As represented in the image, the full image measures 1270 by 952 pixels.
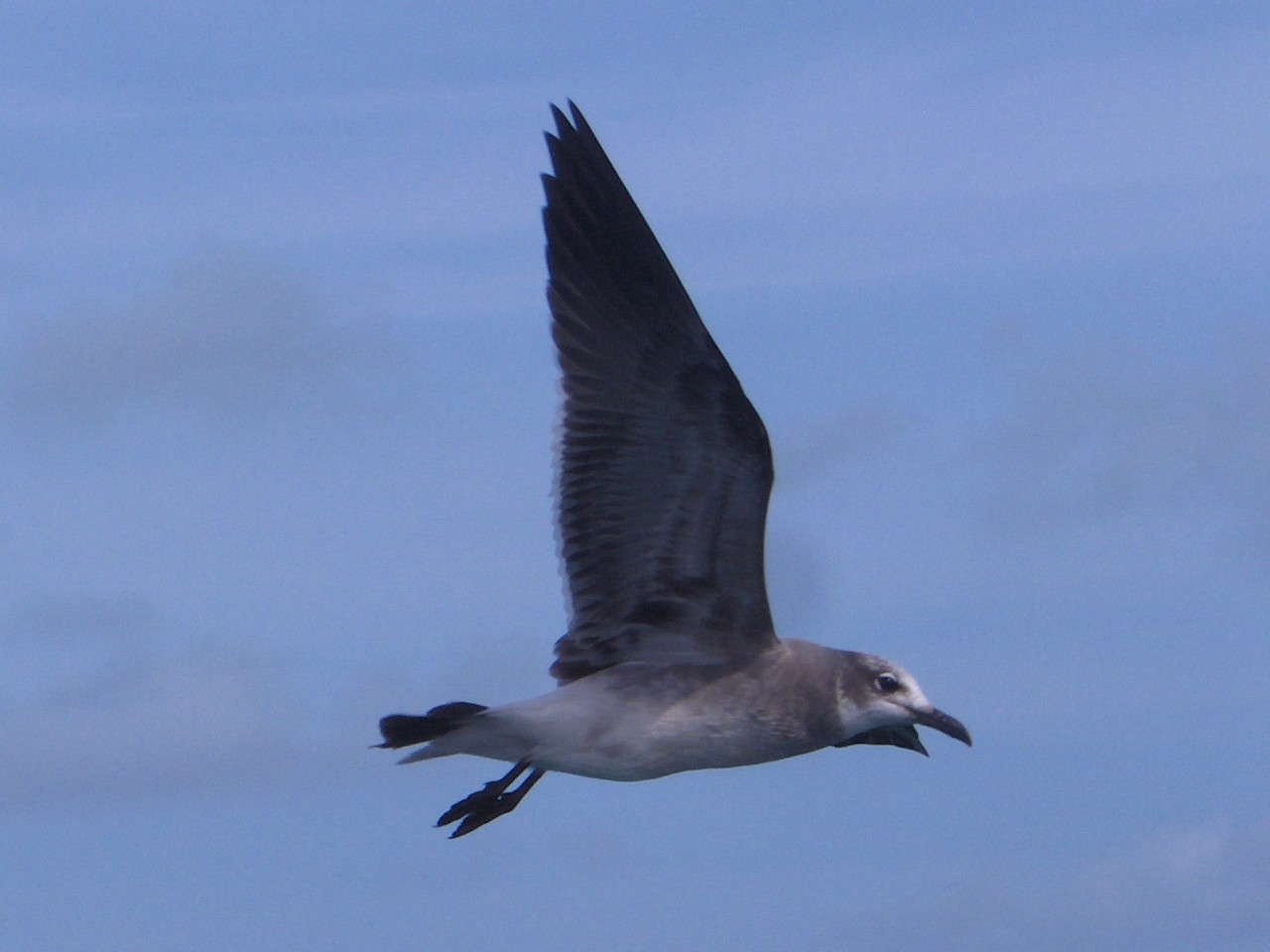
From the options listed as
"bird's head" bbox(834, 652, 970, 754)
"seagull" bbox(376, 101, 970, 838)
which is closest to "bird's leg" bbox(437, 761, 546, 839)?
"seagull" bbox(376, 101, 970, 838)

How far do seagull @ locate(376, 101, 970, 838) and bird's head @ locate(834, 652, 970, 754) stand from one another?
0.05 feet

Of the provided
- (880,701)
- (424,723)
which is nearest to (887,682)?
(880,701)

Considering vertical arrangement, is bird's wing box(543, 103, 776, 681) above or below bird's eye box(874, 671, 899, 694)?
above

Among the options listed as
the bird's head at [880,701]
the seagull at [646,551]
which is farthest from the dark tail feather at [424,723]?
the bird's head at [880,701]

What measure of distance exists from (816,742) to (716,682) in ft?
2.32

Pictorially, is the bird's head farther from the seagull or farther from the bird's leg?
the bird's leg

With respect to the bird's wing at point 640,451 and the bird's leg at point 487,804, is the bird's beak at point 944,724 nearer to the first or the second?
the bird's wing at point 640,451

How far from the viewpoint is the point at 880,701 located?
14.3m

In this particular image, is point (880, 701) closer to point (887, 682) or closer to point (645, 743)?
point (887, 682)

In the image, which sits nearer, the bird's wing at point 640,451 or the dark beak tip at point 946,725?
the bird's wing at point 640,451

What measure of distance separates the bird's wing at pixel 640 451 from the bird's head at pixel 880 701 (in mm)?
545

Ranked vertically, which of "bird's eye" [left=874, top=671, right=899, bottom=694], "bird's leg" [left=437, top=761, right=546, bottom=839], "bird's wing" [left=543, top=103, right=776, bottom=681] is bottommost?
"bird's leg" [left=437, top=761, right=546, bottom=839]

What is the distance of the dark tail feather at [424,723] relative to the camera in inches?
541

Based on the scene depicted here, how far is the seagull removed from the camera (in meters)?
13.7
